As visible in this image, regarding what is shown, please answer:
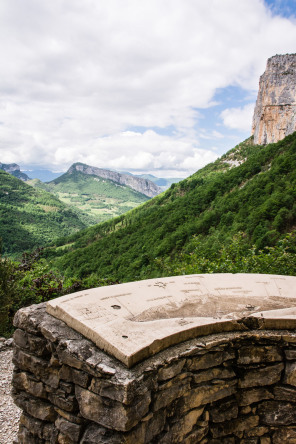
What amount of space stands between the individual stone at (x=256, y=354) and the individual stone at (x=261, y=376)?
0.09m

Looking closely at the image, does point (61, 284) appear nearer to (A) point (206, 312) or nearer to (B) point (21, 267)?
(B) point (21, 267)

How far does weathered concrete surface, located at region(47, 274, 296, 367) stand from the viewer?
8.98 feet

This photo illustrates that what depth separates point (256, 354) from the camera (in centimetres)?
315

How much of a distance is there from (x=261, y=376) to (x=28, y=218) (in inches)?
6167

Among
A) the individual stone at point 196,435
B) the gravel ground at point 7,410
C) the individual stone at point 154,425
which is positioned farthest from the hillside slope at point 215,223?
the individual stone at point 154,425

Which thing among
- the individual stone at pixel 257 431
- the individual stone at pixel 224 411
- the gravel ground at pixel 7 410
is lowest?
the gravel ground at pixel 7 410

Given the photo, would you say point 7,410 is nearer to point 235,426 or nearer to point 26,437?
point 26,437

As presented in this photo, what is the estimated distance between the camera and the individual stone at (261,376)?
10.3 ft

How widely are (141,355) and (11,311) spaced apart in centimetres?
665

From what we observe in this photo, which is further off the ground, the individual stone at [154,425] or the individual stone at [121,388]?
the individual stone at [121,388]

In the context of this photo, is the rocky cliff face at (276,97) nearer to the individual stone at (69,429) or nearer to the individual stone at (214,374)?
the individual stone at (214,374)

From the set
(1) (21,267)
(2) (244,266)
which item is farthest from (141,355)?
(1) (21,267)

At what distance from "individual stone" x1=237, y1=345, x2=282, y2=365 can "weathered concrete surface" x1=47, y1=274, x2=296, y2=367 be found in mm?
222

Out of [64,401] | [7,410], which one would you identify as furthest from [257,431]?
[7,410]
